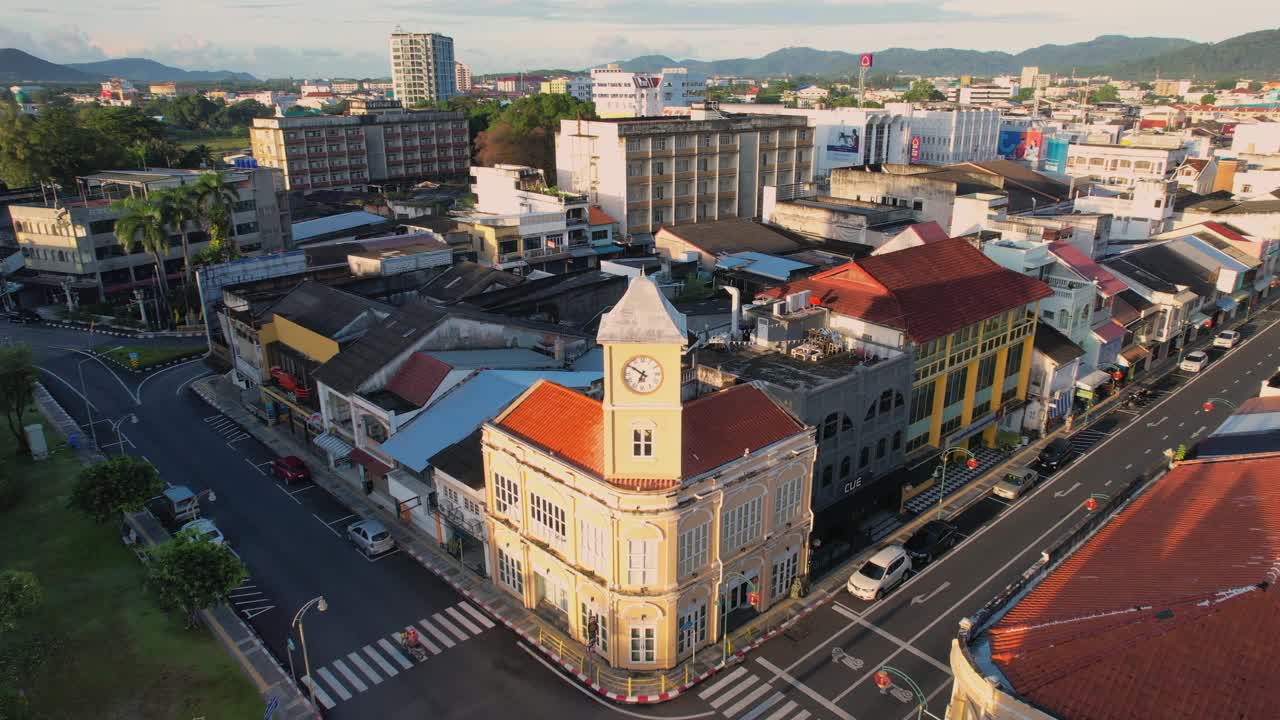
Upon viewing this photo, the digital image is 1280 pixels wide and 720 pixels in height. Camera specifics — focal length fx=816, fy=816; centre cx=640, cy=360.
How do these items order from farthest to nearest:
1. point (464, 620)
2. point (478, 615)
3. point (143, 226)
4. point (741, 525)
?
1. point (143, 226)
2. point (478, 615)
3. point (464, 620)
4. point (741, 525)

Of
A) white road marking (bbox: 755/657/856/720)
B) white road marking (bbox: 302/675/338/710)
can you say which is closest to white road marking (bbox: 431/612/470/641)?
white road marking (bbox: 302/675/338/710)

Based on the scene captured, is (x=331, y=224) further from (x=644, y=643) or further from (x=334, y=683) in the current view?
(x=644, y=643)

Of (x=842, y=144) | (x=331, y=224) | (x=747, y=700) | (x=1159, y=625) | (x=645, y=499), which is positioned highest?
(x=842, y=144)

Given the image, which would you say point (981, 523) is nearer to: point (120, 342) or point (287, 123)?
point (120, 342)

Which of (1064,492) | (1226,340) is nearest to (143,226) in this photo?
(1064,492)

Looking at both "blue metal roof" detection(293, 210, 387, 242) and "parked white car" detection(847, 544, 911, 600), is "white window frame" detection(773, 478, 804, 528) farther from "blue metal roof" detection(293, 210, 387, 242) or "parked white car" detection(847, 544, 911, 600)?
"blue metal roof" detection(293, 210, 387, 242)

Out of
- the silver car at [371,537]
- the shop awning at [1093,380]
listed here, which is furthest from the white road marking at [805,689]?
the shop awning at [1093,380]

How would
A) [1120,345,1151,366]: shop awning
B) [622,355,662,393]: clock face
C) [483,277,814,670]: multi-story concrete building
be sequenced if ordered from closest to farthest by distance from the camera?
[622,355,662,393]: clock face < [483,277,814,670]: multi-story concrete building < [1120,345,1151,366]: shop awning
